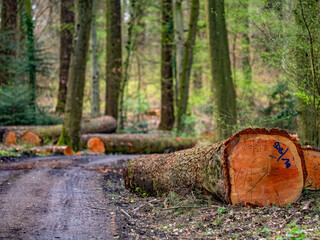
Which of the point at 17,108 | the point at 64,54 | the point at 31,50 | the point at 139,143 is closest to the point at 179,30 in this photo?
the point at 139,143

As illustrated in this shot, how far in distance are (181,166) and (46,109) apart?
13093 millimetres

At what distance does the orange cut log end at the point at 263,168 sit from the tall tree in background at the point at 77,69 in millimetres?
8260

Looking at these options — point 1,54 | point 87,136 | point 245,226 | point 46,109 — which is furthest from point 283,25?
Result: point 1,54

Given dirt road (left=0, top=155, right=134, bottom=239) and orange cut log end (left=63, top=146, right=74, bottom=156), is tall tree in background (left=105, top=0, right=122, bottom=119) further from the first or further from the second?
dirt road (left=0, top=155, right=134, bottom=239)

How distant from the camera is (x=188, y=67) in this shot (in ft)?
54.7

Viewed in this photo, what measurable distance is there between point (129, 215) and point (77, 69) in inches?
303

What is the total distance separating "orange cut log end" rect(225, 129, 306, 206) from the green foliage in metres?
12.1

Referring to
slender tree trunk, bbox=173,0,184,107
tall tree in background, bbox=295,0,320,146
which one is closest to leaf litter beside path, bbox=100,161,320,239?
tall tree in background, bbox=295,0,320,146

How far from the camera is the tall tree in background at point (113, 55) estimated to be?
18.5 metres

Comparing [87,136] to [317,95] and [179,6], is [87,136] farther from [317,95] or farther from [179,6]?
[317,95]

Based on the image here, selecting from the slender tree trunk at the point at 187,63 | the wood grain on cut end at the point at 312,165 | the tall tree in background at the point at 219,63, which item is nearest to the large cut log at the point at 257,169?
the wood grain on cut end at the point at 312,165

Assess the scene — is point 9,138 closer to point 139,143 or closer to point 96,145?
point 96,145

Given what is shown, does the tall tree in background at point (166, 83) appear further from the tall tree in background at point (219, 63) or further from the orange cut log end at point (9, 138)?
the tall tree in background at point (219, 63)

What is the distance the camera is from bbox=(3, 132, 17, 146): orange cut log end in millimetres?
13305
